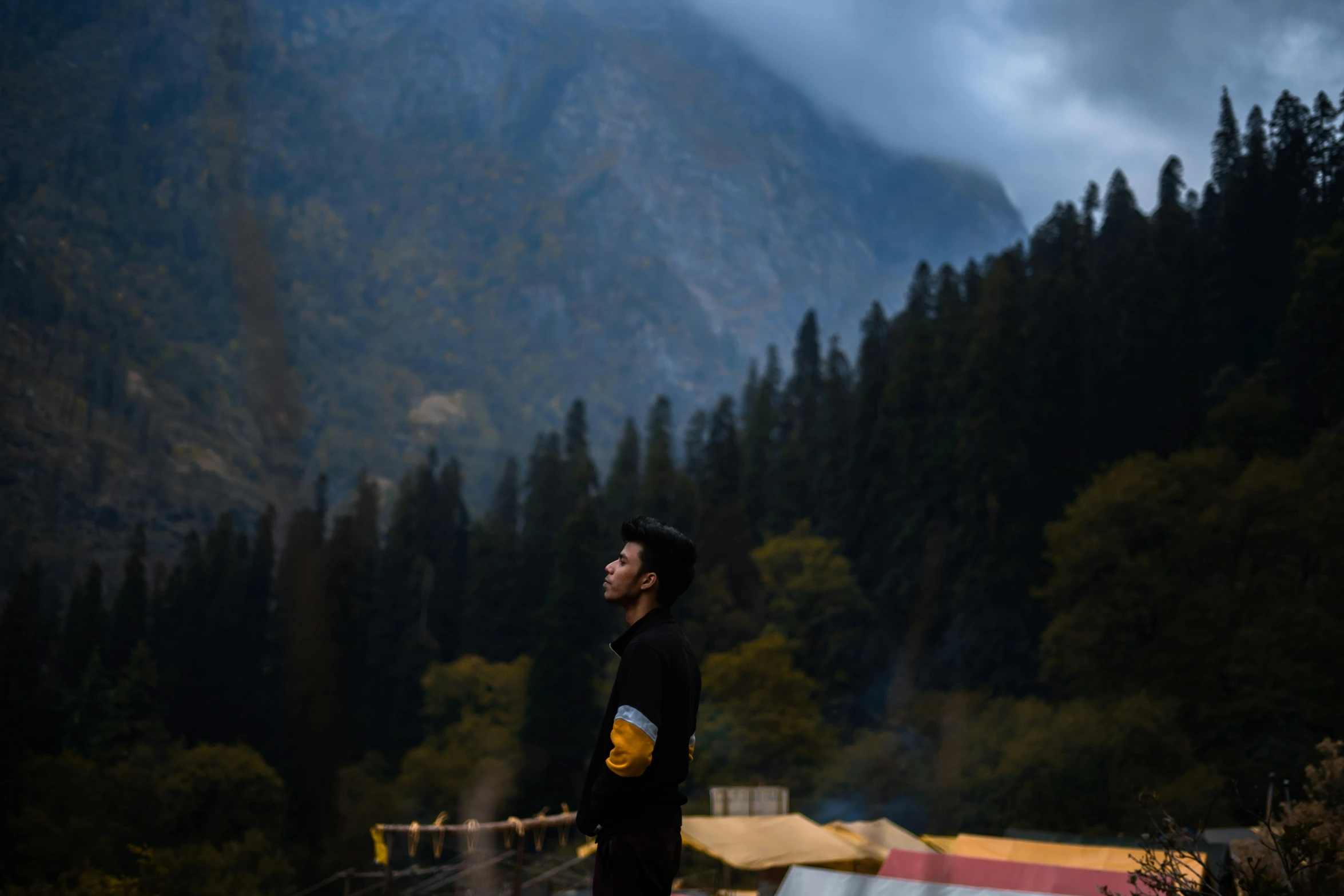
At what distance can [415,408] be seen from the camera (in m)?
147

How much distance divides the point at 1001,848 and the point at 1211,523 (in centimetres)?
2673

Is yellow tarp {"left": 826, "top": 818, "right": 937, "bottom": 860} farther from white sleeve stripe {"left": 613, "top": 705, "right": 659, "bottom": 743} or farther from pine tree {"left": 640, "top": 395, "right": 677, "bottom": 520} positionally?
pine tree {"left": 640, "top": 395, "right": 677, "bottom": 520}

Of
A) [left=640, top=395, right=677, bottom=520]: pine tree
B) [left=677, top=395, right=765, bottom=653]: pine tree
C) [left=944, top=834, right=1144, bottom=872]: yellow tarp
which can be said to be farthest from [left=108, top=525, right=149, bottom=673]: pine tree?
[left=944, top=834, right=1144, bottom=872]: yellow tarp

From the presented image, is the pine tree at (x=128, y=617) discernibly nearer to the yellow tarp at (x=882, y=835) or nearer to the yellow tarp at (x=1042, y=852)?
the yellow tarp at (x=882, y=835)

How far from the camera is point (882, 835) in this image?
26.3 meters

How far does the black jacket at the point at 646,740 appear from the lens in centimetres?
420

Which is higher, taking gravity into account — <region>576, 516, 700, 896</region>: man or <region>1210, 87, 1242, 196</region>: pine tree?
<region>1210, 87, 1242, 196</region>: pine tree

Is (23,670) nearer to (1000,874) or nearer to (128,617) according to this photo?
(128,617)

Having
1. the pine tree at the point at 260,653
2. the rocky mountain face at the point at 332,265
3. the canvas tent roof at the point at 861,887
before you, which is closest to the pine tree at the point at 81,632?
the pine tree at the point at 260,653

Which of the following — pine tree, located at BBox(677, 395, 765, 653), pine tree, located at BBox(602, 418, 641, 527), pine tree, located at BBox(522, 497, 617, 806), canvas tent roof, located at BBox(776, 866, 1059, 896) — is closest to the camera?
canvas tent roof, located at BBox(776, 866, 1059, 896)

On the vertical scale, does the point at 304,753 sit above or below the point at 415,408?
below

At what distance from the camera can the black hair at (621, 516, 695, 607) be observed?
15.3 feet

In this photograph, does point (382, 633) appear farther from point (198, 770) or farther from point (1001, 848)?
point (1001, 848)

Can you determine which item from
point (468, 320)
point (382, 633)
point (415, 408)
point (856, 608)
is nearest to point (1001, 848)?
point (856, 608)
